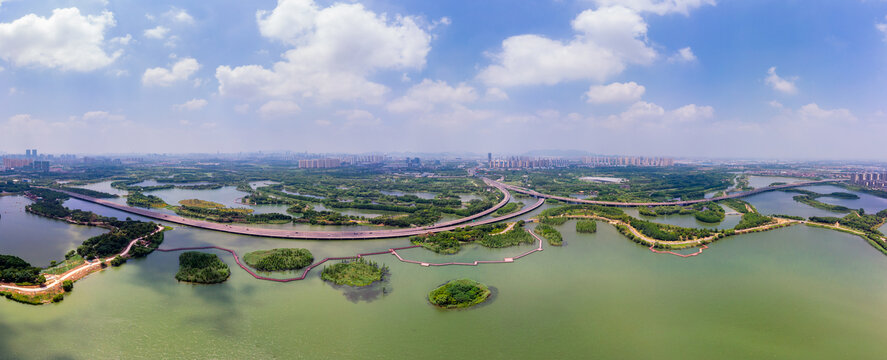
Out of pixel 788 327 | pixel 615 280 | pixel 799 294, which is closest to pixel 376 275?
pixel 615 280

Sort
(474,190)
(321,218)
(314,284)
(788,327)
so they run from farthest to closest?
(474,190) < (321,218) < (314,284) < (788,327)

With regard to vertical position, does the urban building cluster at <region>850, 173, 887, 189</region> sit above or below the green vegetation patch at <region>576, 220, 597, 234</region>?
above

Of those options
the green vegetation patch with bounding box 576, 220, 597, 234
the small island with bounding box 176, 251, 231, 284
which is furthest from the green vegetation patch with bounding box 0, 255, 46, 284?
the green vegetation patch with bounding box 576, 220, 597, 234

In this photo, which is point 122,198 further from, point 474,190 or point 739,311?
point 739,311

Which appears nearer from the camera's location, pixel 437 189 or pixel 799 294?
pixel 799 294

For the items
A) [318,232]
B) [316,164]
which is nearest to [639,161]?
[316,164]

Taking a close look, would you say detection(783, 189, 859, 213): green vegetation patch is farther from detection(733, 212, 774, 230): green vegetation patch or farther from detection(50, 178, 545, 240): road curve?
detection(50, 178, 545, 240): road curve
